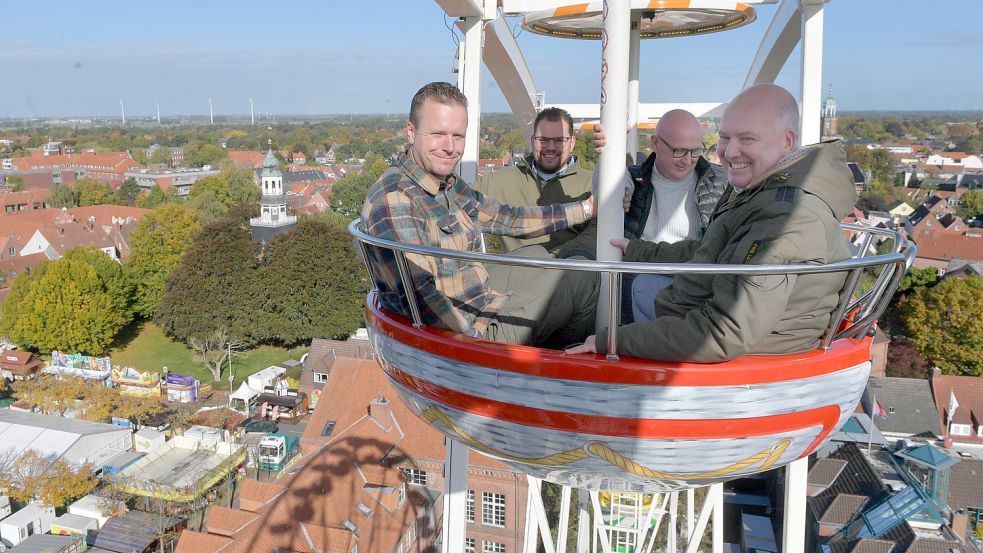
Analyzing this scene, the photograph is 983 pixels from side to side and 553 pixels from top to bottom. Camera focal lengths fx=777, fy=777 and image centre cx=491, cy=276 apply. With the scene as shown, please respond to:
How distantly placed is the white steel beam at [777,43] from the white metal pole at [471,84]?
5.70ft

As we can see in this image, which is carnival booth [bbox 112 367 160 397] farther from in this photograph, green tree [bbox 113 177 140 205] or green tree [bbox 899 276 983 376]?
green tree [bbox 113 177 140 205]

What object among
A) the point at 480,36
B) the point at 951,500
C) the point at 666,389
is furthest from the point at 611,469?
the point at 951,500

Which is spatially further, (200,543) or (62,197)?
(62,197)

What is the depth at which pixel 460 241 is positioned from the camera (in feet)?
10.3

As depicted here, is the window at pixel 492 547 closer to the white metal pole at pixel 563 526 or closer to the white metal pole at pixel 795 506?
the white metal pole at pixel 563 526

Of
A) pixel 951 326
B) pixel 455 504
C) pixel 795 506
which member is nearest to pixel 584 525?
pixel 455 504

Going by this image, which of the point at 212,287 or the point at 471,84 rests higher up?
the point at 471,84

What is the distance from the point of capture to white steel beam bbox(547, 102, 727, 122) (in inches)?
295

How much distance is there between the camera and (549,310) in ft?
9.69

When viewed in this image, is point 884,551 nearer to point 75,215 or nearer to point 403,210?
point 403,210

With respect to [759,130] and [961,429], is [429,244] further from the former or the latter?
[961,429]

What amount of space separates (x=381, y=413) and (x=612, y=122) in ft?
61.8

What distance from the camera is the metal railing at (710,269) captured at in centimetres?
212

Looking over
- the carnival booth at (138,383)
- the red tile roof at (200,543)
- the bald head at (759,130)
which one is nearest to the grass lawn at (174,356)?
the carnival booth at (138,383)
